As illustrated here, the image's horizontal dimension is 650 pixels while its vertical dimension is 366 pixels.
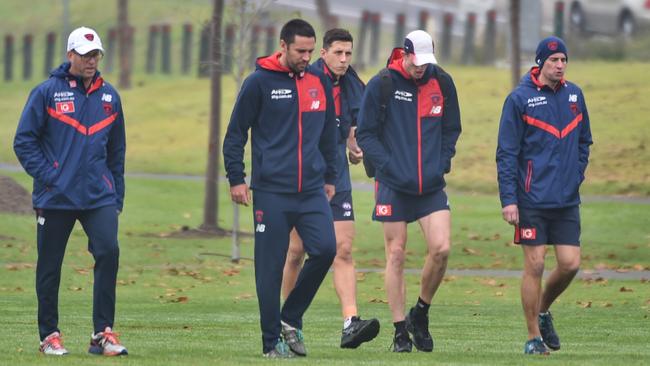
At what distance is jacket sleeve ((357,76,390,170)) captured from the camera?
12070mm

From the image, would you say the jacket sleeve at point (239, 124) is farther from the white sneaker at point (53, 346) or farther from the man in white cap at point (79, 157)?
the white sneaker at point (53, 346)

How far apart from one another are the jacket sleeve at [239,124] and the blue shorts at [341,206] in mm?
2141

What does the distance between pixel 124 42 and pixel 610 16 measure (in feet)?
40.8

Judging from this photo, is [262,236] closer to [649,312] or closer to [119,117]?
[119,117]

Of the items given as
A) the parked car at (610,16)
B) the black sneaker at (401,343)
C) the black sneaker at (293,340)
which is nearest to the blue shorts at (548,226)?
the black sneaker at (401,343)

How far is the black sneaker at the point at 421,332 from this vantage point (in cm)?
1215

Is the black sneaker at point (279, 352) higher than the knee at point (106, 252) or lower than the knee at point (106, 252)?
lower

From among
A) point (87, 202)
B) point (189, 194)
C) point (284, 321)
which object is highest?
point (87, 202)

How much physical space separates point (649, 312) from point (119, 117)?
22.6 ft

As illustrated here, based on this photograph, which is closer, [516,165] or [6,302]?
[516,165]

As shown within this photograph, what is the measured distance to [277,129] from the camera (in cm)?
1097

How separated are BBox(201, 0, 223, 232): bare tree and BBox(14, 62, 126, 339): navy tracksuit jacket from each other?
435 inches

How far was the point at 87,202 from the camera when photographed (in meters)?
10.9

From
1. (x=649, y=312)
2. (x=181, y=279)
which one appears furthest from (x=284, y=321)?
(x=181, y=279)
